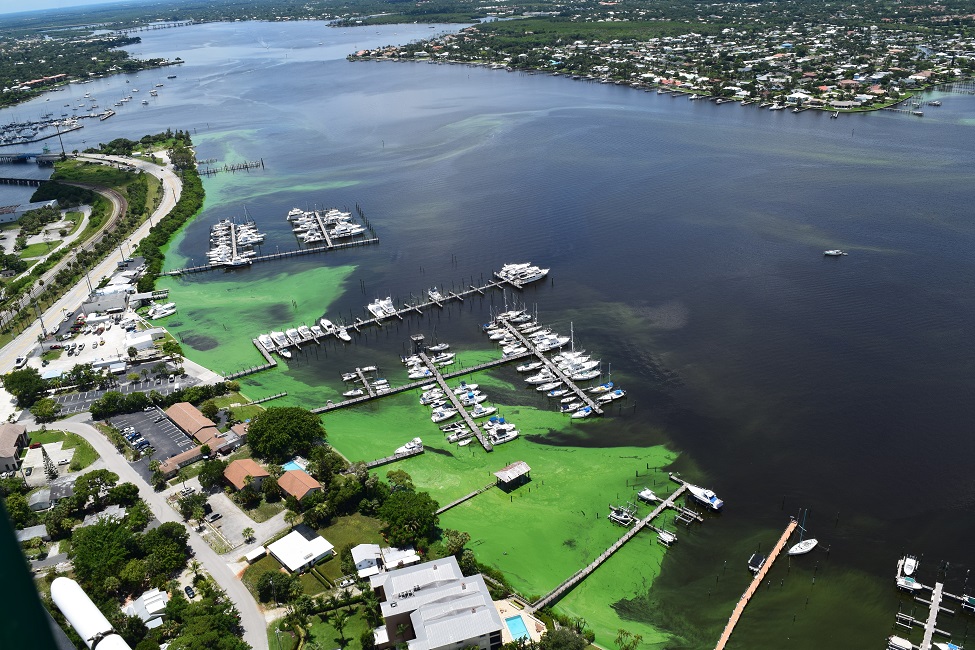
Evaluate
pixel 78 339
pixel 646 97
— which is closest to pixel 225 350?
pixel 78 339

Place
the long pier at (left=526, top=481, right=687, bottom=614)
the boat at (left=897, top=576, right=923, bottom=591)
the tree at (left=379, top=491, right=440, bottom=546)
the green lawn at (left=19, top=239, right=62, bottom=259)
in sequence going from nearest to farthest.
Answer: the boat at (left=897, top=576, right=923, bottom=591) < the long pier at (left=526, top=481, right=687, bottom=614) < the tree at (left=379, top=491, right=440, bottom=546) < the green lawn at (left=19, top=239, right=62, bottom=259)

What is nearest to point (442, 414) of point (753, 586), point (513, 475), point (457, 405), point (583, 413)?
point (457, 405)

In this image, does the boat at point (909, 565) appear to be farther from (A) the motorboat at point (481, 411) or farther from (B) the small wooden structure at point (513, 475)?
(A) the motorboat at point (481, 411)

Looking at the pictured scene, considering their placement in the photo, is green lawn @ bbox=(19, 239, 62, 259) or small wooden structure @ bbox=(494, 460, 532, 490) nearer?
small wooden structure @ bbox=(494, 460, 532, 490)

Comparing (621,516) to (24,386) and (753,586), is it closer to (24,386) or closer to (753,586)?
(753,586)

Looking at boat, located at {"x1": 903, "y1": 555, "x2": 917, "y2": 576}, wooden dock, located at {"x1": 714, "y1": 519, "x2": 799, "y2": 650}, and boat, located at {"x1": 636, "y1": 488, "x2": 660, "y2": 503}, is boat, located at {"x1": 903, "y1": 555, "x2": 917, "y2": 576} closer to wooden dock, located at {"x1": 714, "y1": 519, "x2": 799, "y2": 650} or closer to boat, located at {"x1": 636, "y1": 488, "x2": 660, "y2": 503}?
wooden dock, located at {"x1": 714, "y1": 519, "x2": 799, "y2": 650}

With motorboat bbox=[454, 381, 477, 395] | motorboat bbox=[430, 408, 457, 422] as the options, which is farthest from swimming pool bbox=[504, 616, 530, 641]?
motorboat bbox=[454, 381, 477, 395]

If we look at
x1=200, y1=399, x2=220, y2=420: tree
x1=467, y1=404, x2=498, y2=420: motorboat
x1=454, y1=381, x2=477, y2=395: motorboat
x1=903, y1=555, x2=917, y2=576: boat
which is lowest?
x1=903, y1=555, x2=917, y2=576: boat

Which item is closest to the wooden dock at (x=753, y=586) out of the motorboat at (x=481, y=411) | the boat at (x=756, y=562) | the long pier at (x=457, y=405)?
the boat at (x=756, y=562)
